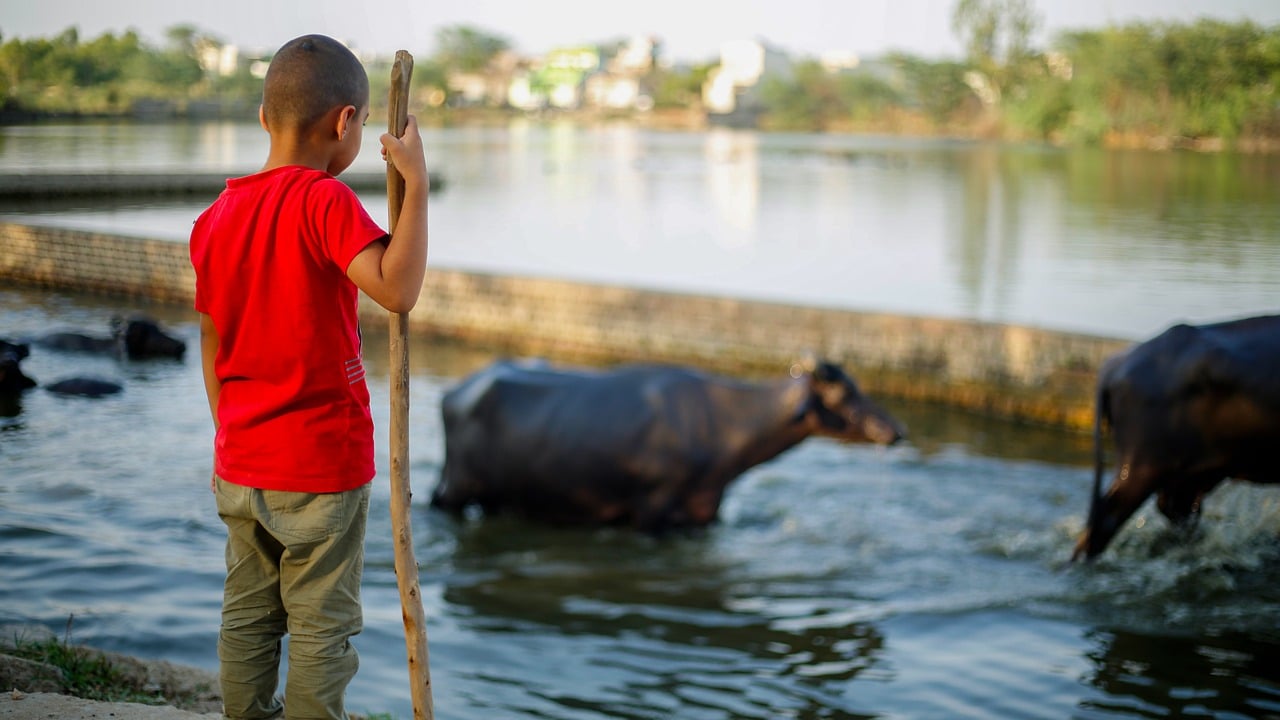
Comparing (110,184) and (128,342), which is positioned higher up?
(110,184)

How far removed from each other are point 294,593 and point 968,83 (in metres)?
123

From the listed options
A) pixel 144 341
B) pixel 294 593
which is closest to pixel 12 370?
pixel 144 341

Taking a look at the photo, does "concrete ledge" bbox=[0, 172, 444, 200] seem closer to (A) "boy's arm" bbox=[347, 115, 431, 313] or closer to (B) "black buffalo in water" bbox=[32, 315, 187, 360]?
(B) "black buffalo in water" bbox=[32, 315, 187, 360]

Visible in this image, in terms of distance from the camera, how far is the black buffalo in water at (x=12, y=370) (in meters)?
10.6

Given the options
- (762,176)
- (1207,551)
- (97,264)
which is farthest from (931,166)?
(1207,551)

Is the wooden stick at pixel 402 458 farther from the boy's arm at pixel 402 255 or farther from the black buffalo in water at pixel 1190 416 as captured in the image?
the black buffalo in water at pixel 1190 416

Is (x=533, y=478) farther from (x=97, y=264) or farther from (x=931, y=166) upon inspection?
(x=931, y=166)

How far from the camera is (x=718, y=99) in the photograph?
175250 mm

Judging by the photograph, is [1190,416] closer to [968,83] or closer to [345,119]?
[345,119]

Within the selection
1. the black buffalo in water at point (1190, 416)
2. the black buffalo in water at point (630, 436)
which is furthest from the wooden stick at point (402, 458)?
the black buffalo in water at point (1190, 416)

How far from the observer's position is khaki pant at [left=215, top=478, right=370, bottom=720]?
131 inches

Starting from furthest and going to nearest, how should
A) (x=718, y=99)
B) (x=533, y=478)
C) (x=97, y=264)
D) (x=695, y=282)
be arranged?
(x=718, y=99) < (x=695, y=282) < (x=97, y=264) < (x=533, y=478)

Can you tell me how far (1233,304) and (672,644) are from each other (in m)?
15.4

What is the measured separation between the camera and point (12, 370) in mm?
10648
